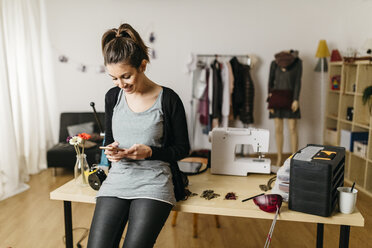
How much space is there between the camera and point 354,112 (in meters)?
3.50

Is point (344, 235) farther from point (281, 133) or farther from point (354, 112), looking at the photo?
point (281, 133)

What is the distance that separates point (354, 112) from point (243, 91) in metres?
1.37

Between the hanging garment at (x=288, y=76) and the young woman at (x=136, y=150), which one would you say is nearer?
the young woman at (x=136, y=150)

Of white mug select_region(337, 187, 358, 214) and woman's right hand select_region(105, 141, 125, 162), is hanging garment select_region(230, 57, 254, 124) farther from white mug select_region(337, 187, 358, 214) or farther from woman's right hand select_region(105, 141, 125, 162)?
woman's right hand select_region(105, 141, 125, 162)

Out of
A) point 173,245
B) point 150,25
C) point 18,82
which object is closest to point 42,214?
point 173,245

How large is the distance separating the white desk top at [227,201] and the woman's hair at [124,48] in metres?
0.63

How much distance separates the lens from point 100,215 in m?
1.34

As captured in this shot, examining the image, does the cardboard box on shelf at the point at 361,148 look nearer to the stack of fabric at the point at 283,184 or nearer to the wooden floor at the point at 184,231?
the wooden floor at the point at 184,231

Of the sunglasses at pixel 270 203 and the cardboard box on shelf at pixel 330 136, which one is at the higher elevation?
the sunglasses at pixel 270 203

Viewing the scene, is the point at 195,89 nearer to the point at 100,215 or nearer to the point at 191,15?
the point at 191,15

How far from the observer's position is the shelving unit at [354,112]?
10.9 ft

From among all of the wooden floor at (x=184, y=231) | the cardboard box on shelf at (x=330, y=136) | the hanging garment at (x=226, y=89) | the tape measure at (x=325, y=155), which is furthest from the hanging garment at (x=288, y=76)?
the tape measure at (x=325, y=155)

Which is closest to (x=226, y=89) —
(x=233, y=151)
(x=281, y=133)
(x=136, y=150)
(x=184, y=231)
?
(x=281, y=133)

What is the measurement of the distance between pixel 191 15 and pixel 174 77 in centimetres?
86
